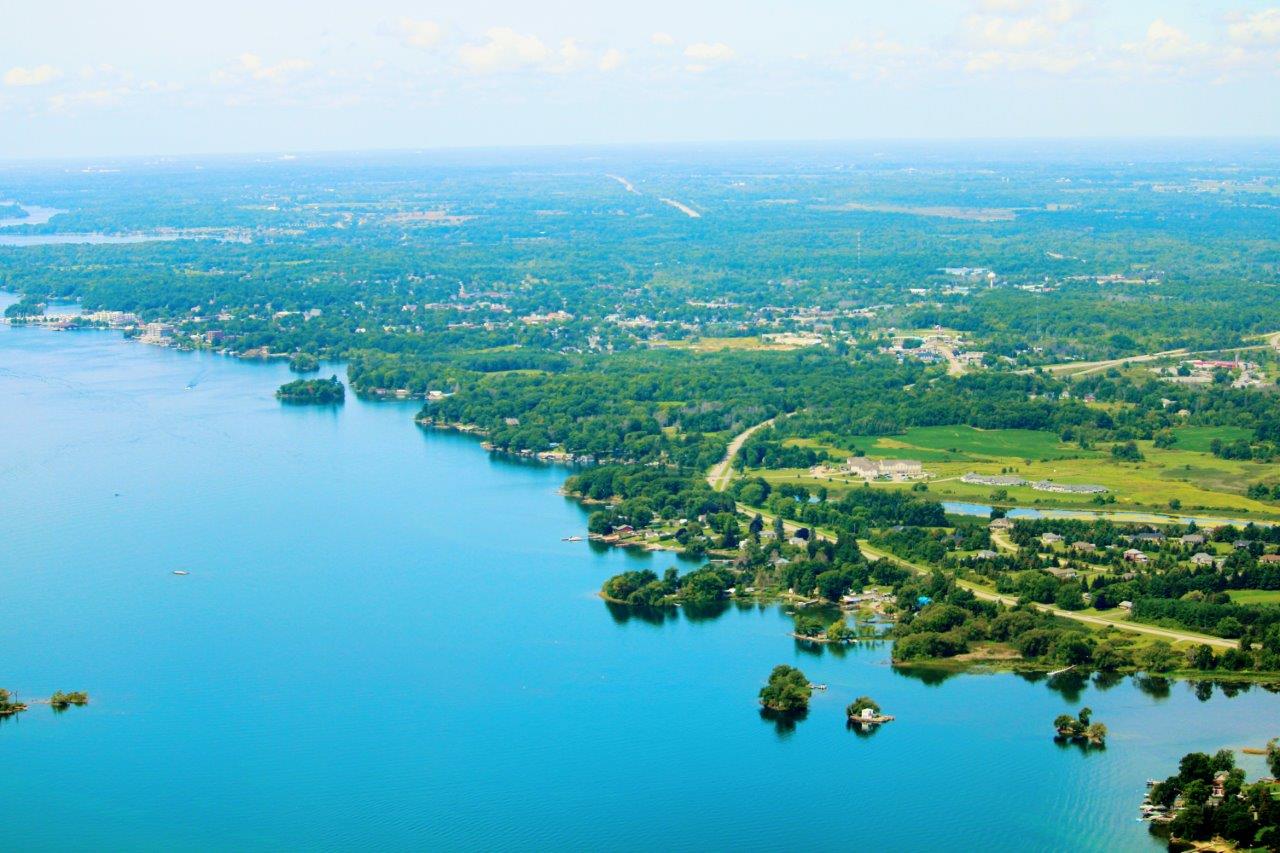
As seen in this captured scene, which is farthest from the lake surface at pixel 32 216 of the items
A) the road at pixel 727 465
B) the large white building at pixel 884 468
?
the large white building at pixel 884 468

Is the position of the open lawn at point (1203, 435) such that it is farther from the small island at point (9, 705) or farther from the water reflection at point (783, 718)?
the small island at point (9, 705)

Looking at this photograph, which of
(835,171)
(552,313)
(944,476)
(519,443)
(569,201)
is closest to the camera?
(944,476)

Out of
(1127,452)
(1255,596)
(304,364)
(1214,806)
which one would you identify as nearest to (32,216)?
(304,364)

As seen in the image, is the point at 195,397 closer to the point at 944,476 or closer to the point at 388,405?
the point at 388,405

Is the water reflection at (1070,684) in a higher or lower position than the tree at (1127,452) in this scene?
lower

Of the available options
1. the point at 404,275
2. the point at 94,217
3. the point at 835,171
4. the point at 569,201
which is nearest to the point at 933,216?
the point at 569,201

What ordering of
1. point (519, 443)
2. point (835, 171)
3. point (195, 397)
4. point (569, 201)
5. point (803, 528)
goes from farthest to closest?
point (835, 171) → point (569, 201) → point (195, 397) → point (519, 443) → point (803, 528)

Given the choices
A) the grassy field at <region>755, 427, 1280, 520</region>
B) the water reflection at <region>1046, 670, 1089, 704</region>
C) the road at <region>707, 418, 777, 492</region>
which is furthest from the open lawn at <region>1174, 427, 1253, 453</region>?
the water reflection at <region>1046, 670, 1089, 704</region>
